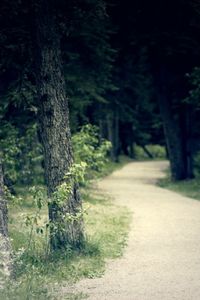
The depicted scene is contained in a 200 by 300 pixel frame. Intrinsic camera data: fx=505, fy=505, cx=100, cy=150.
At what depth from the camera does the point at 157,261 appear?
9883 mm

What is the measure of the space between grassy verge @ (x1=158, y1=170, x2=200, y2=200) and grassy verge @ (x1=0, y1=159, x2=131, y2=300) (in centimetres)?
737

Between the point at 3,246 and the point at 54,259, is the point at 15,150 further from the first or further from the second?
the point at 3,246

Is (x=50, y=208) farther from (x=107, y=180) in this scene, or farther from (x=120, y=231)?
(x=107, y=180)

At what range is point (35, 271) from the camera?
333 inches

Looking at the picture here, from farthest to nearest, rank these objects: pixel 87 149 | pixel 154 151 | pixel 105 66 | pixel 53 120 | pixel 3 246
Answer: pixel 154 151
pixel 105 66
pixel 87 149
pixel 53 120
pixel 3 246

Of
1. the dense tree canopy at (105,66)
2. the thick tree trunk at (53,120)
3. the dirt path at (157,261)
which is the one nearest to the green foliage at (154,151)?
the dense tree canopy at (105,66)

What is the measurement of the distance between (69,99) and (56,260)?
9.29m

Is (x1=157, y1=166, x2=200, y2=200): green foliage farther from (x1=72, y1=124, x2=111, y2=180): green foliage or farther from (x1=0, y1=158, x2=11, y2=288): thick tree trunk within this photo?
(x1=0, y1=158, x2=11, y2=288): thick tree trunk

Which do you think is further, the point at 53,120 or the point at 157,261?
the point at 53,120

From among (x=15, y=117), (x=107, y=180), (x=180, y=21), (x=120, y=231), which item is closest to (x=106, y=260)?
(x=120, y=231)

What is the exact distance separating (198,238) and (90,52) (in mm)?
9594

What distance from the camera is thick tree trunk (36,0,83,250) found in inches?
403

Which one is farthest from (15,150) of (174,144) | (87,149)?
(174,144)

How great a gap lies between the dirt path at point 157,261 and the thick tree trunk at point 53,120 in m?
1.18
